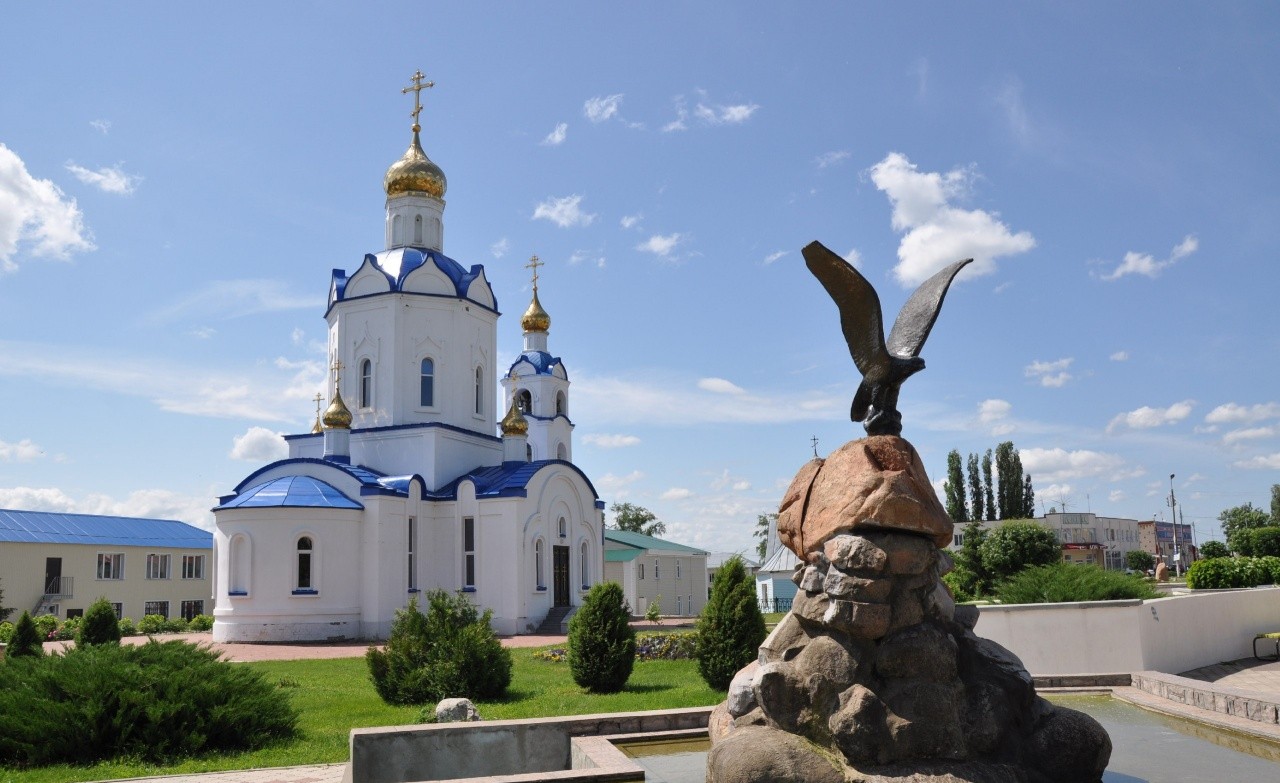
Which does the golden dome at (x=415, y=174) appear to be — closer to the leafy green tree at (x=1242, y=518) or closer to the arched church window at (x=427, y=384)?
the arched church window at (x=427, y=384)

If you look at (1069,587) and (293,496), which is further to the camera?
(293,496)

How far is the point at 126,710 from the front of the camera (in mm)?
9781

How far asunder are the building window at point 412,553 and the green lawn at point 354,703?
8315mm

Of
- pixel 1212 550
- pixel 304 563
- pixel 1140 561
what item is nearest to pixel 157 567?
pixel 304 563

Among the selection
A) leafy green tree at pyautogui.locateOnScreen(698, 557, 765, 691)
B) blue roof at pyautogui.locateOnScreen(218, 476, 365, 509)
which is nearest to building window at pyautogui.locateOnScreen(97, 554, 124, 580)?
blue roof at pyautogui.locateOnScreen(218, 476, 365, 509)

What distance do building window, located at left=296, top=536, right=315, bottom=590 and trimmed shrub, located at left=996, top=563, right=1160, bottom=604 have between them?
17882mm

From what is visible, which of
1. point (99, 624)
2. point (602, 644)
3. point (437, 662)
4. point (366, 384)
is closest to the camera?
point (437, 662)

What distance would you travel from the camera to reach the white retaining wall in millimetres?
12945

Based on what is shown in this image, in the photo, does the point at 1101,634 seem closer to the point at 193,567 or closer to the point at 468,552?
the point at 468,552

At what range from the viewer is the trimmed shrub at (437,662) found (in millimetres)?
13320

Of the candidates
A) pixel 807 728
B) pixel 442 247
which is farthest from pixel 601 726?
pixel 442 247

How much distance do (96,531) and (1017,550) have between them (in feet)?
112

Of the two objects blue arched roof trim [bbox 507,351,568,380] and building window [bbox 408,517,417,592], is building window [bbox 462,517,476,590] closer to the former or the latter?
building window [bbox 408,517,417,592]

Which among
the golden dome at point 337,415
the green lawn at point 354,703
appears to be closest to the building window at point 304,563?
the golden dome at point 337,415
